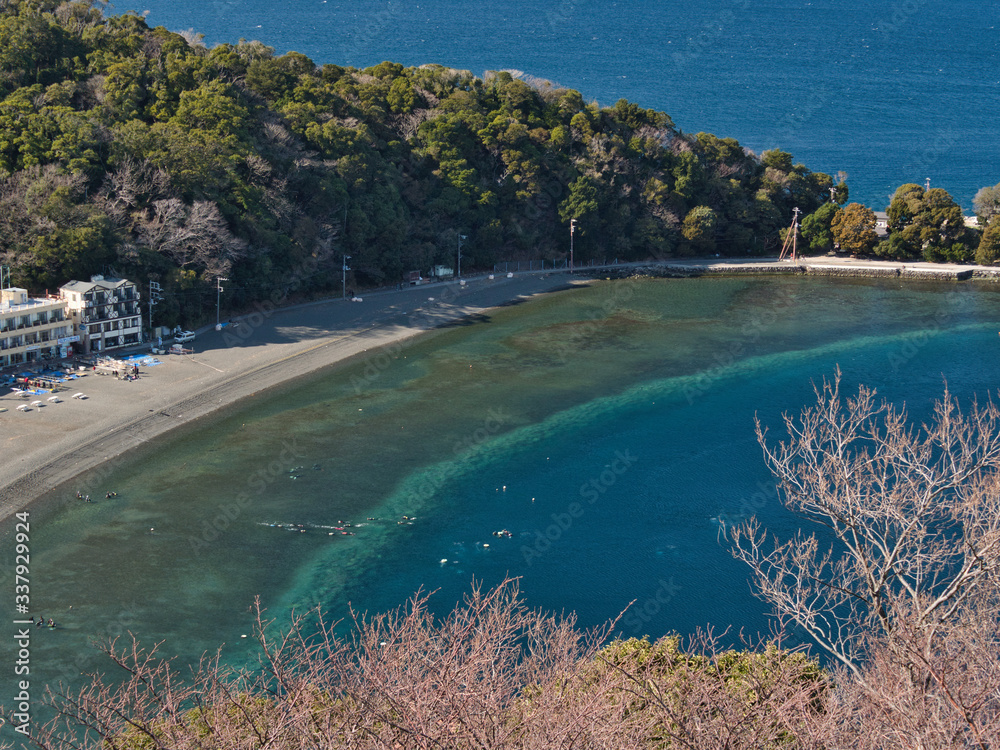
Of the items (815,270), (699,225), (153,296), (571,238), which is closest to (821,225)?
(815,270)

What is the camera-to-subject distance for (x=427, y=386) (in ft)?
193

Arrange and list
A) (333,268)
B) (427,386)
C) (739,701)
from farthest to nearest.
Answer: (333,268)
(427,386)
(739,701)

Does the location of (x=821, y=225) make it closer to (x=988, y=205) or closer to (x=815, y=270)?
(x=815, y=270)

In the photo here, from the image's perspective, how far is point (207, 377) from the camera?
56.8 m

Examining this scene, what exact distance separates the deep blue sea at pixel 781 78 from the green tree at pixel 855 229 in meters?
19.6

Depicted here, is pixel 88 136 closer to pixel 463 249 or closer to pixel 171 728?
pixel 463 249

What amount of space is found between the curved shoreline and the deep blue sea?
35337 millimetres

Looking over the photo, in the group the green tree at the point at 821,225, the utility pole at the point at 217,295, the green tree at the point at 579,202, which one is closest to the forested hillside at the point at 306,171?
the green tree at the point at 579,202

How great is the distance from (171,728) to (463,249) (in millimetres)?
66879

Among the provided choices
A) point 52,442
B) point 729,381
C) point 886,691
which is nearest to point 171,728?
point 886,691

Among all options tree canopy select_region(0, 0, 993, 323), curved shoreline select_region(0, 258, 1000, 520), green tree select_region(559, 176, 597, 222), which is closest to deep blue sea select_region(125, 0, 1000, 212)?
tree canopy select_region(0, 0, 993, 323)

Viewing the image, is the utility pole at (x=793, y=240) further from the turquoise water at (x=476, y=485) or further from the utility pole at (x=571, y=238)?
the turquoise water at (x=476, y=485)

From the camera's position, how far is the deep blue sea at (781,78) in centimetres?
12950

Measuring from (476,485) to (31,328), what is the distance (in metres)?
28.5
